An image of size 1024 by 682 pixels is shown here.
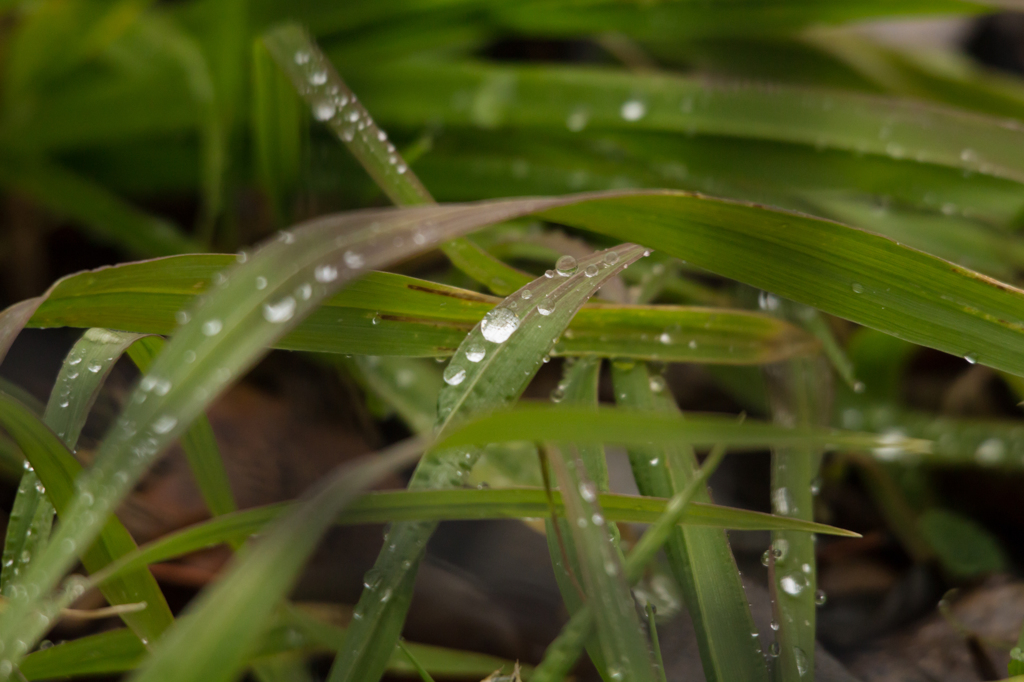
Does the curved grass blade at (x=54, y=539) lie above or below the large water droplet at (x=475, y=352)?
below

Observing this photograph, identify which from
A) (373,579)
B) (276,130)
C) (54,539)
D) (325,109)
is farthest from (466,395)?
(276,130)

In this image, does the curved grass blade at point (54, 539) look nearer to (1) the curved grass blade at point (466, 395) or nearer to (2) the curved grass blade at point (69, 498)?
(2) the curved grass blade at point (69, 498)

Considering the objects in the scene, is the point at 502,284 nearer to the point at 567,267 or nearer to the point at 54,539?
the point at 567,267

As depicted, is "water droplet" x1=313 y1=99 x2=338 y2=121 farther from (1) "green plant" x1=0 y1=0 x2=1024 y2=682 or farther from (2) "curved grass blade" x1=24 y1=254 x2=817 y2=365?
(2) "curved grass blade" x1=24 y1=254 x2=817 y2=365

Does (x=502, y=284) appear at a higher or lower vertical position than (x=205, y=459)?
higher

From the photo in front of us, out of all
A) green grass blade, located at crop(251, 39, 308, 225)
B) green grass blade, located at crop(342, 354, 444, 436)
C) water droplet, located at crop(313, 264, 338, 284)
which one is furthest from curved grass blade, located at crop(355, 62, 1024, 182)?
water droplet, located at crop(313, 264, 338, 284)

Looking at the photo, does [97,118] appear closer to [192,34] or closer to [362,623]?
[192,34]

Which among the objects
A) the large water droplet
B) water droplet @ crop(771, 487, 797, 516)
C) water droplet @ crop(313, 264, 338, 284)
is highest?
water droplet @ crop(771, 487, 797, 516)

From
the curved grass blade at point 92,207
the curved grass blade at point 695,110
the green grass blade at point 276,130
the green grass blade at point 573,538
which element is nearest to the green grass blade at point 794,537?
the green grass blade at point 573,538
